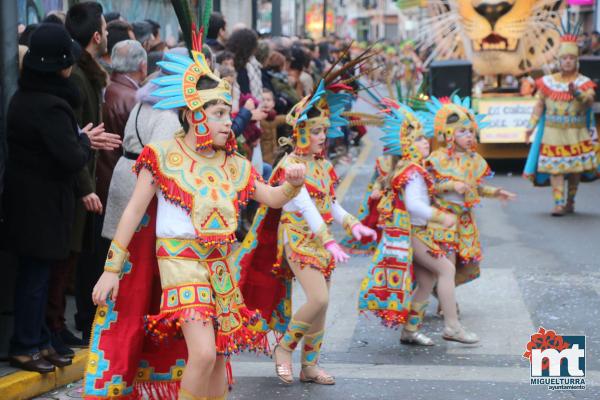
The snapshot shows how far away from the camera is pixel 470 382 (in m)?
6.47

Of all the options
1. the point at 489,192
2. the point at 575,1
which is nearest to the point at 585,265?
the point at 489,192

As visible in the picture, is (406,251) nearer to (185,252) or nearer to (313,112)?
(313,112)

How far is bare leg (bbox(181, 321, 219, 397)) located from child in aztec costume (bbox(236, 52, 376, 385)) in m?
1.44

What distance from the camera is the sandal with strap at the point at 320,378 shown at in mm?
6457

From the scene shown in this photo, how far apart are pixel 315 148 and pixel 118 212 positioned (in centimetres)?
123

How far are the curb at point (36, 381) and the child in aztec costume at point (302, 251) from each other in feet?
3.43

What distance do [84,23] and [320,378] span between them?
2.65 m

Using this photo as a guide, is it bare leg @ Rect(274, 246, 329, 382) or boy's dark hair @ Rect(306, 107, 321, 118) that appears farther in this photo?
boy's dark hair @ Rect(306, 107, 321, 118)

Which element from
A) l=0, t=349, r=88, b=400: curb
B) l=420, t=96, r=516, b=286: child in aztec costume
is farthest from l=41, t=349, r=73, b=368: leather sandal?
l=420, t=96, r=516, b=286: child in aztec costume

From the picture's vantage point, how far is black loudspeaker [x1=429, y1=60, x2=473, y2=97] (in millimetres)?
16484

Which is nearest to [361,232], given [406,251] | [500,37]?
[406,251]

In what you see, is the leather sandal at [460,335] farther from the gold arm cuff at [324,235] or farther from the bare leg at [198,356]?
the bare leg at [198,356]

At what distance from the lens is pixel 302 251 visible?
20.9 feet

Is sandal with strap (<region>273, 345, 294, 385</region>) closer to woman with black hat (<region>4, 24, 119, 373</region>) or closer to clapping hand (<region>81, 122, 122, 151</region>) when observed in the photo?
woman with black hat (<region>4, 24, 119, 373</region>)
